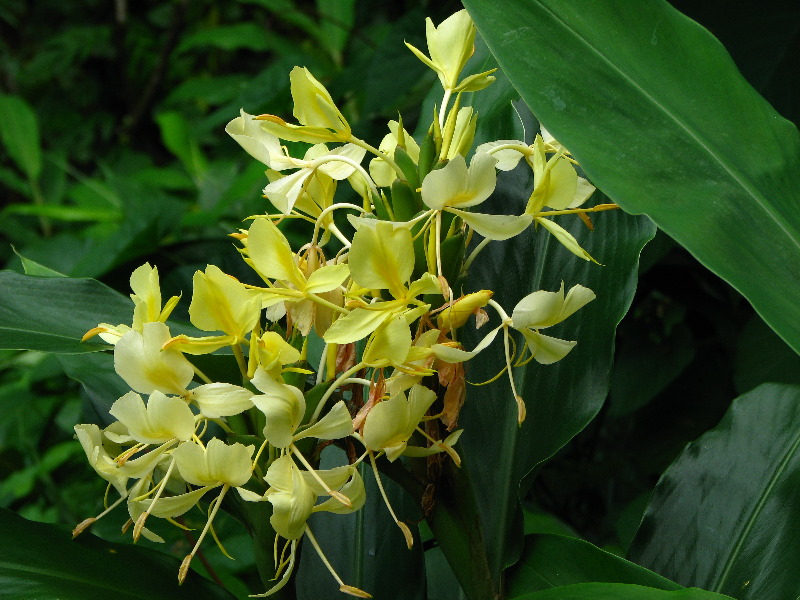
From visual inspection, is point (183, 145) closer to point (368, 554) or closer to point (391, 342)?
point (368, 554)

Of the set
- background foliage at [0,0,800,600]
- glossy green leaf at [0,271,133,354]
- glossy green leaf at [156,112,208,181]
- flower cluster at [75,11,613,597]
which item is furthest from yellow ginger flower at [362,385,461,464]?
glossy green leaf at [156,112,208,181]

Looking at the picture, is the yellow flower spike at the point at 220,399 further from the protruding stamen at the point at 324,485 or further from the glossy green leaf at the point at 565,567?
the glossy green leaf at the point at 565,567

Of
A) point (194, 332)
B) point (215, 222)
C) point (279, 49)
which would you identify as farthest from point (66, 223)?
point (194, 332)

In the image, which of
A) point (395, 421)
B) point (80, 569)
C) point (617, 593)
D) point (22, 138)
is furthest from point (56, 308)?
point (22, 138)

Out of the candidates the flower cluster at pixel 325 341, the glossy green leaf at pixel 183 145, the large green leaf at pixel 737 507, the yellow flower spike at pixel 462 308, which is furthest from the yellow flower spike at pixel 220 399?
the glossy green leaf at pixel 183 145

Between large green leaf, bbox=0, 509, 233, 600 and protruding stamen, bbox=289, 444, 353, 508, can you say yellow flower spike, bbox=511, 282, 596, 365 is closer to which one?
protruding stamen, bbox=289, 444, 353, 508

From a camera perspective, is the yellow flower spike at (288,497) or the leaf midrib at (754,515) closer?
the yellow flower spike at (288,497)

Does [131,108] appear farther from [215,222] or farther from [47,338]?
[47,338]
